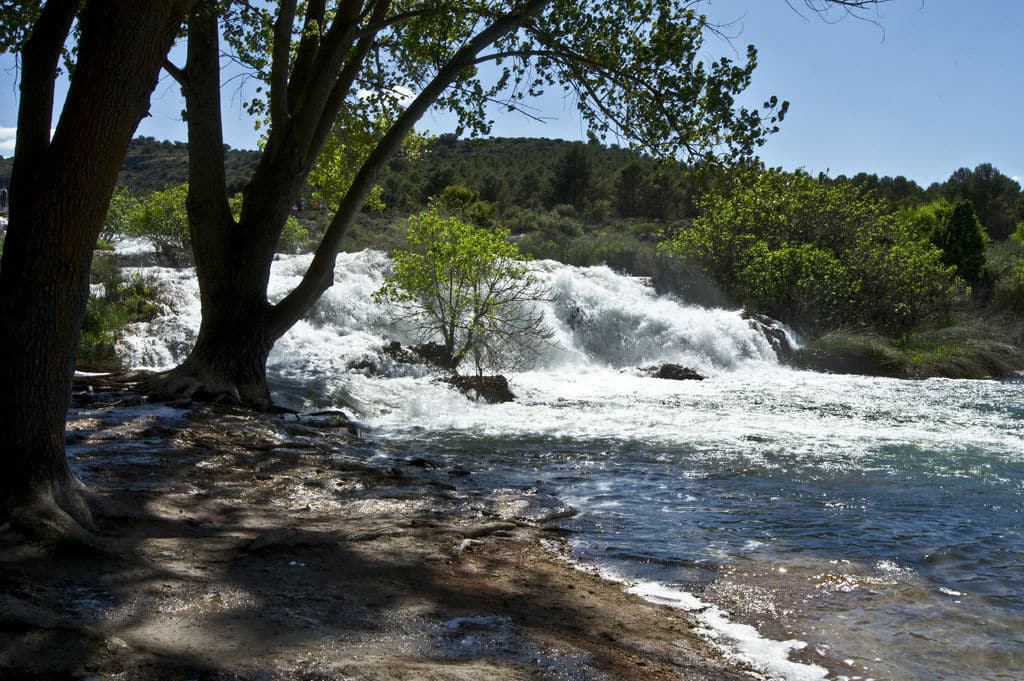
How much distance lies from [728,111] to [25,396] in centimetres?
744

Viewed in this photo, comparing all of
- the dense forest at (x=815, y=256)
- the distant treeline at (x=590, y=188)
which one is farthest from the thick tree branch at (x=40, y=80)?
the distant treeline at (x=590, y=188)

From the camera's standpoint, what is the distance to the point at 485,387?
41.9 ft

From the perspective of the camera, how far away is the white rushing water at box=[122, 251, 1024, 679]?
4219mm

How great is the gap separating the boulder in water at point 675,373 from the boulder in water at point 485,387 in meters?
4.56

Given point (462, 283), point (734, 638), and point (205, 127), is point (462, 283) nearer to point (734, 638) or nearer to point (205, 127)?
point (205, 127)

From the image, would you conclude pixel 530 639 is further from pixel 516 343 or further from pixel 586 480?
pixel 516 343

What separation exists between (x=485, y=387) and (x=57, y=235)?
919cm

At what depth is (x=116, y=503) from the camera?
479cm

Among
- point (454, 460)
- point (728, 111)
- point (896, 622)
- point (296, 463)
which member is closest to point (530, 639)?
point (896, 622)

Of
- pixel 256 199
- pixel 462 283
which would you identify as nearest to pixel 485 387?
pixel 462 283

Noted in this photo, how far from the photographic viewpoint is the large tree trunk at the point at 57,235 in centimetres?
377

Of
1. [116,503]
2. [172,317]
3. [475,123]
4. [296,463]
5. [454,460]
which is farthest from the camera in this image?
[172,317]

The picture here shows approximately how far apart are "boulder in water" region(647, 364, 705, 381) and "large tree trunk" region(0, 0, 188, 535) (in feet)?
44.0

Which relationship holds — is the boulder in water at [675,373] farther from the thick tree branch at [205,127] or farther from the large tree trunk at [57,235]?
the large tree trunk at [57,235]
